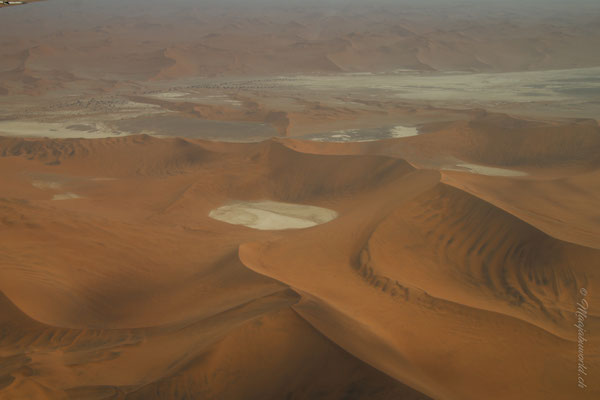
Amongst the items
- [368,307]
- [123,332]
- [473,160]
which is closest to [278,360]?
[368,307]

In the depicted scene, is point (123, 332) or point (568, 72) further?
point (568, 72)

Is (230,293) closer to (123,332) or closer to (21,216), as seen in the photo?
(123,332)

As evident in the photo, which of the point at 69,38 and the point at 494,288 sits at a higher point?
the point at 69,38
